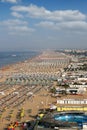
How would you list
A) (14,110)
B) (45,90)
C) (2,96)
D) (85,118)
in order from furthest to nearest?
(45,90), (2,96), (14,110), (85,118)

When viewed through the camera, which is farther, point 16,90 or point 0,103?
point 16,90

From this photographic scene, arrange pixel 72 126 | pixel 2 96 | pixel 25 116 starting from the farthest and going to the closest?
pixel 2 96
pixel 25 116
pixel 72 126

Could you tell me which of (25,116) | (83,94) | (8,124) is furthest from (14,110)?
(83,94)

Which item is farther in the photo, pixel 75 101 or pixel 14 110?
pixel 75 101

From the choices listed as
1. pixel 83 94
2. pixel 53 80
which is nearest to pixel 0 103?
pixel 83 94

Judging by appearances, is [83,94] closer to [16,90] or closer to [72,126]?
[16,90]

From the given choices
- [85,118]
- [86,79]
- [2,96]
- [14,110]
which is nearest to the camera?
[85,118]

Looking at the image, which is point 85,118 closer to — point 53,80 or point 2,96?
point 2,96

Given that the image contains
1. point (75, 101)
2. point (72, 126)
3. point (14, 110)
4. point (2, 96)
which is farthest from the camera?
point (2, 96)
